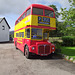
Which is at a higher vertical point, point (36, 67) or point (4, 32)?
point (4, 32)

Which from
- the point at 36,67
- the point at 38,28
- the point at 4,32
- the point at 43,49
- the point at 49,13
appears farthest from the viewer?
the point at 4,32

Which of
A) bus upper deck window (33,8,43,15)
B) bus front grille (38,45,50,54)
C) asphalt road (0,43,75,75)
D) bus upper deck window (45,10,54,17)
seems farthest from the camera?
bus upper deck window (45,10,54,17)

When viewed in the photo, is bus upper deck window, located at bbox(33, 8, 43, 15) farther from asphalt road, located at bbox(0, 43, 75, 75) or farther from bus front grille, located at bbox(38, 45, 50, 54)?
asphalt road, located at bbox(0, 43, 75, 75)

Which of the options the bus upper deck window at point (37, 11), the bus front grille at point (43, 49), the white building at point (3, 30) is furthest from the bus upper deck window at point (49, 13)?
the white building at point (3, 30)

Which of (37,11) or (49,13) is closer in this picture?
(37,11)

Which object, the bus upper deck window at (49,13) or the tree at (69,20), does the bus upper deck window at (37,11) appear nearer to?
the bus upper deck window at (49,13)

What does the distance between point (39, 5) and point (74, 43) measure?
10941 millimetres

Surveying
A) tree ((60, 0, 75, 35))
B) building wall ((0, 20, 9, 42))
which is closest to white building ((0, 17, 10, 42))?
building wall ((0, 20, 9, 42))

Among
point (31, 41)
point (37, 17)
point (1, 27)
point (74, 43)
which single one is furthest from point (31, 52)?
point (1, 27)

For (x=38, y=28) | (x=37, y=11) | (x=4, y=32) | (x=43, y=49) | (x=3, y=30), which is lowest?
(x=43, y=49)

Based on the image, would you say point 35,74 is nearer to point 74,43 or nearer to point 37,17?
point 37,17

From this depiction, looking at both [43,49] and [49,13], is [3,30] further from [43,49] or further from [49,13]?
[43,49]

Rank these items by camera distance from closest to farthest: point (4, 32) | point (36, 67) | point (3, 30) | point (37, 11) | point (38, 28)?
point (36, 67)
point (37, 11)
point (38, 28)
point (3, 30)
point (4, 32)

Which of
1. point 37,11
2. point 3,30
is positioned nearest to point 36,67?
point 37,11
